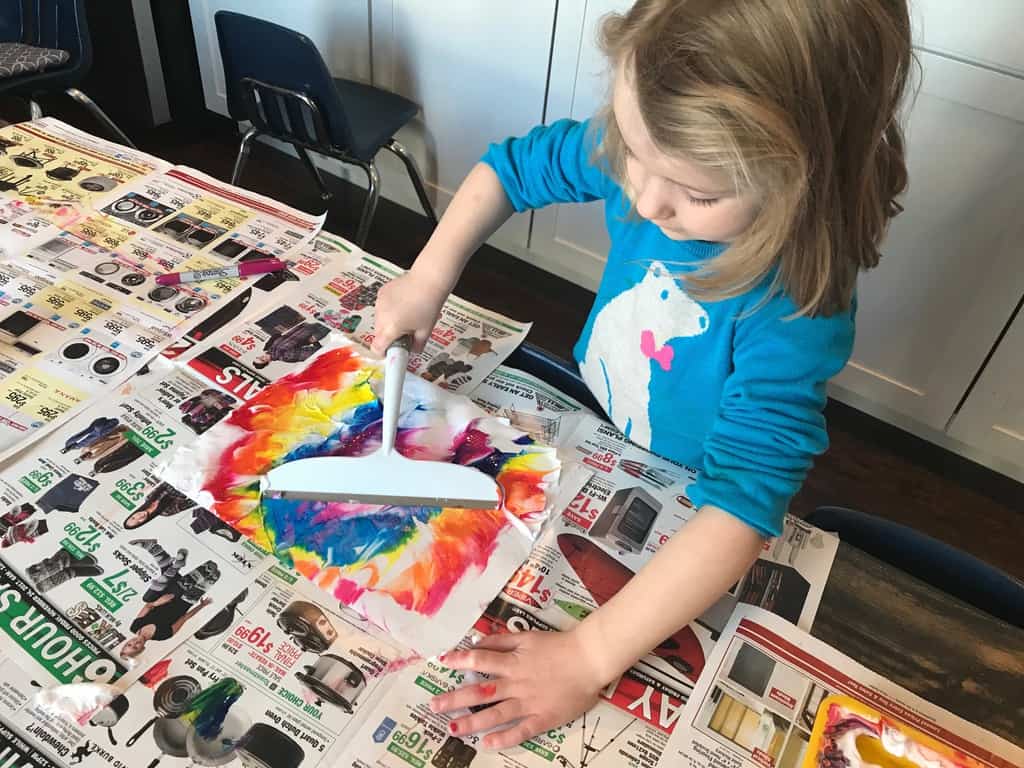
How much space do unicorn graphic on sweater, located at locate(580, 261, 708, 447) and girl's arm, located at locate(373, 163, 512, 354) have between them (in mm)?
153

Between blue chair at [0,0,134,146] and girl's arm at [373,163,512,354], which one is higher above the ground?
girl's arm at [373,163,512,354]

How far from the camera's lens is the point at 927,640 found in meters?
0.59

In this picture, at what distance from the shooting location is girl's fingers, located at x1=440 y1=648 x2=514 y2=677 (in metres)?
0.53

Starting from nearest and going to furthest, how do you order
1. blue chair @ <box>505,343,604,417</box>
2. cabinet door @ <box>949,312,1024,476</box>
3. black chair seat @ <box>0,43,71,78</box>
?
blue chair @ <box>505,343,604,417</box> < cabinet door @ <box>949,312,1024,476</box> < black chair seat @ <box>0,43,71,78</box>

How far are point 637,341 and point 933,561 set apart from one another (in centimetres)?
32

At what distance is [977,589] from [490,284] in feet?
4.30

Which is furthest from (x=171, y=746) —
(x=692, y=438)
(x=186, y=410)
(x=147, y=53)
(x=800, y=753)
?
(x=147, y=53)

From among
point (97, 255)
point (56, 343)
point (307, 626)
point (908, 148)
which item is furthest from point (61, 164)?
point (908, 148)

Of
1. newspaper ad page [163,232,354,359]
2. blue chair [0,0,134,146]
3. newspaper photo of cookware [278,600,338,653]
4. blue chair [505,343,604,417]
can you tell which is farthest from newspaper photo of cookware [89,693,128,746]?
blue chair [0,0,134,146]

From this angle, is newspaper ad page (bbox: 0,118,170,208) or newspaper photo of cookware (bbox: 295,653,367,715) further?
newspaper ad page (bbox: 0,118,170,208)

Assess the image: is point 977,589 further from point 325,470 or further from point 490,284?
point 490,284

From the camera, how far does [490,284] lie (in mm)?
1820

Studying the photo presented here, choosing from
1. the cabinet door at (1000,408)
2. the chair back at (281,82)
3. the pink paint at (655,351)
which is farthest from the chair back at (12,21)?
the cabinet door at (1000,408)

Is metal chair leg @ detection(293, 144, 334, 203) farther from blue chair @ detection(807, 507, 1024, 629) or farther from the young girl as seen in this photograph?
blue chair @ detection(807, 507, 1024, 629)
